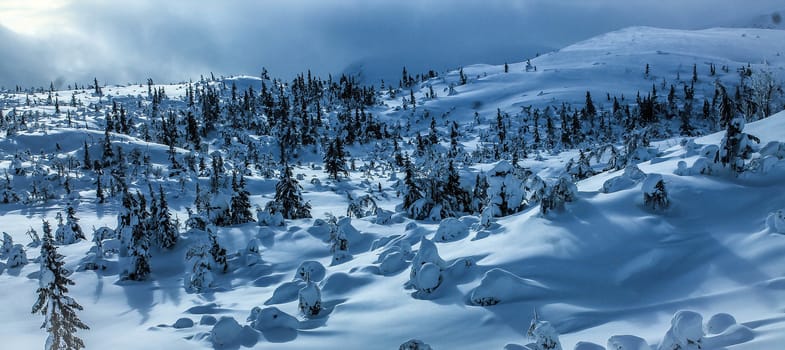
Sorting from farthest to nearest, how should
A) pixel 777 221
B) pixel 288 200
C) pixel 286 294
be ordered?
pixel 288 200, pixel 286 294, pixel 777 221

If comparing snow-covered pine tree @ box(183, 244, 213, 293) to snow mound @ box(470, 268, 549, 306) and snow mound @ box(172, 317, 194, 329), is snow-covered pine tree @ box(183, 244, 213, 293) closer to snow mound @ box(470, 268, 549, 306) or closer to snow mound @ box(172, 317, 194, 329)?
snow mound @ box(172, 317, 194, 329)

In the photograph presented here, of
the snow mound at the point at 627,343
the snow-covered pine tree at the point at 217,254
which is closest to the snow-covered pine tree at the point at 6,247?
the snow-covered pine tree at the point at 217,254

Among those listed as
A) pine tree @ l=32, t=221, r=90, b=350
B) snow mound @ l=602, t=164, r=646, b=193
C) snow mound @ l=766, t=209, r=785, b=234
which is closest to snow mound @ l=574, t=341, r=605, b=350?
snow mound @ l=766, t=209, r=785, b=234

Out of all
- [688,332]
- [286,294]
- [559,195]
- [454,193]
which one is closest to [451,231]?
[559,195]

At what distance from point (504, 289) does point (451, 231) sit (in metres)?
6.62

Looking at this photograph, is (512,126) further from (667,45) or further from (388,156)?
(667,45)

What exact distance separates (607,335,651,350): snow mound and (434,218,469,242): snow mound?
941cm

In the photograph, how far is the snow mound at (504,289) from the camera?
892 centimetres

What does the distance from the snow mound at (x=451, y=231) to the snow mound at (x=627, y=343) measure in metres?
9.41

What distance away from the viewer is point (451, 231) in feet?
51.3

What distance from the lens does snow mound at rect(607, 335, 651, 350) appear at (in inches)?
228

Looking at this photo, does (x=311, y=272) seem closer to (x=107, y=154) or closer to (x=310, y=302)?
(x=310, y=302)

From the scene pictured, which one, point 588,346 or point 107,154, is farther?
point 107,154

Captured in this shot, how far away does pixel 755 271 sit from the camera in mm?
7902
